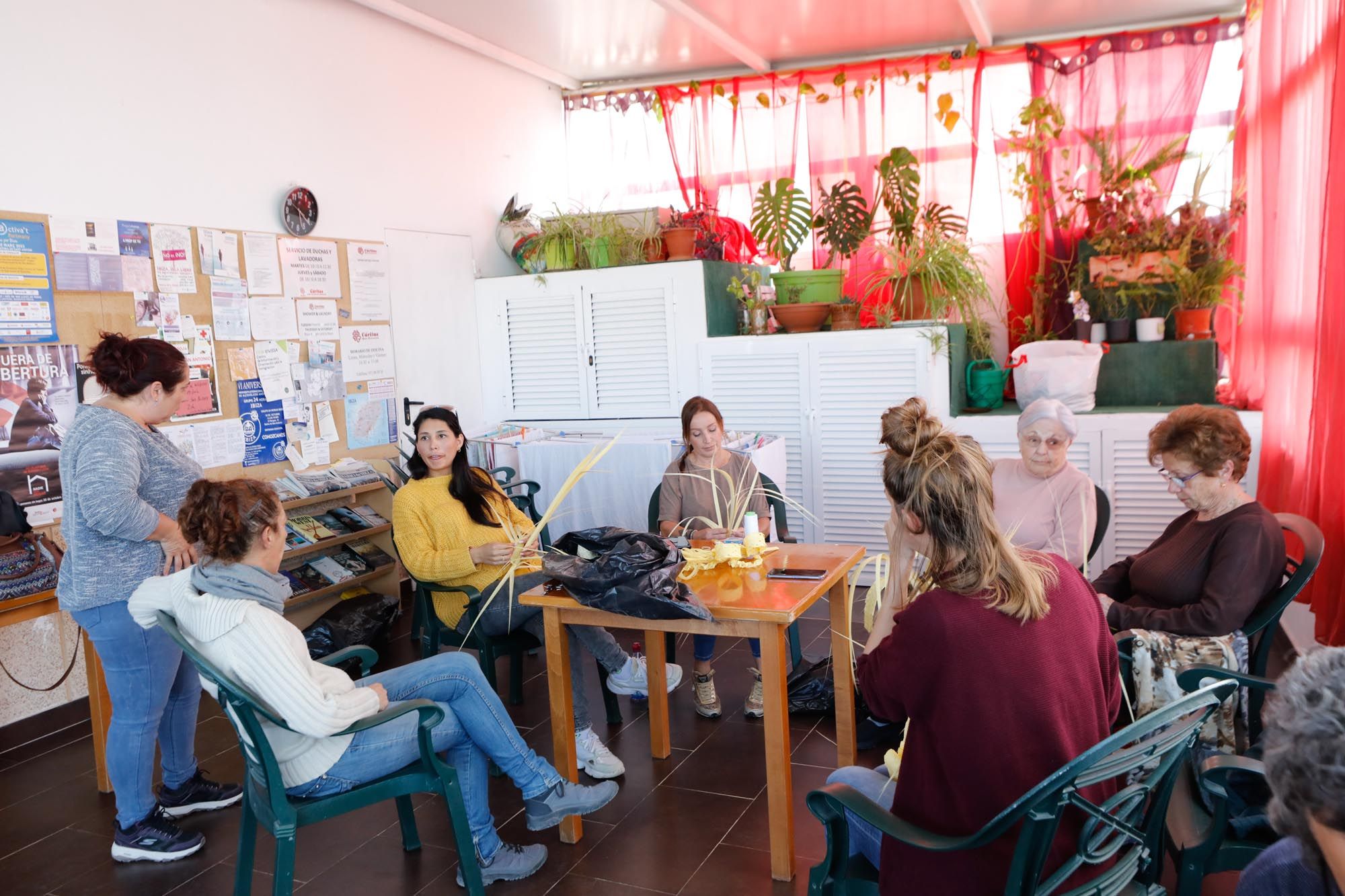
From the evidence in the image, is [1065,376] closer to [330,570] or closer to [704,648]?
[704,648]

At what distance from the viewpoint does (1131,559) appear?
3139 mm

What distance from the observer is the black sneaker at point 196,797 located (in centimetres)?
320

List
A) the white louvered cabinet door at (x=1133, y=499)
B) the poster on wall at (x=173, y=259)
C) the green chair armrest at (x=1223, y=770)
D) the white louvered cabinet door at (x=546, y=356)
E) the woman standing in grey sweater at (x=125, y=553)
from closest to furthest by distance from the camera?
the green chair armrest at (x=1223, y=770)
the woman standing in grey sweater at (x=125, y=553)
the poster on wall at (x=173, y=259)
the white louvered cabinet door at (x=1133, y=499)
the white louvered cabinet door at (x=546, y=356)

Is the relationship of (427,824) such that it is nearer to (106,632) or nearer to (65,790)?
(106,632)

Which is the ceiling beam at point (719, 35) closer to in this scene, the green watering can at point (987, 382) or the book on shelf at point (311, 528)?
the green watering can at point (987, 382)

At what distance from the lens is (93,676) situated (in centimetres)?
327

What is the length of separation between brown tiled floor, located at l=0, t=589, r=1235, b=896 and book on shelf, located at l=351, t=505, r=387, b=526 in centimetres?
154

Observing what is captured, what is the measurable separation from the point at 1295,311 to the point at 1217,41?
272cm

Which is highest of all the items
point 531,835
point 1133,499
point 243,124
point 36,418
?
point 243,124

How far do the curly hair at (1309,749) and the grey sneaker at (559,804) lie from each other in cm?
203

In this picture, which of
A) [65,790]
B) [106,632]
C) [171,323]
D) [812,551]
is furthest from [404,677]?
[171,323]

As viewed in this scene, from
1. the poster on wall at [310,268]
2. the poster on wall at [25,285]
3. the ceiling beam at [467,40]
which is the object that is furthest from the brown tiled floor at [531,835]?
the ceiling beam at [467,40]

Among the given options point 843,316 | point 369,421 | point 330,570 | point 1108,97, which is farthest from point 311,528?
point 1108,97

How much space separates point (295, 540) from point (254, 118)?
2021mm
